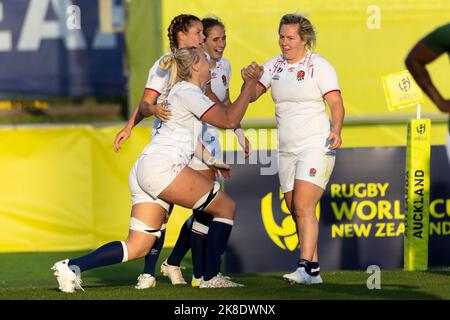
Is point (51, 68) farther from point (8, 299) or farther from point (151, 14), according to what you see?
point (8, 299)

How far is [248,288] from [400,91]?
267cm

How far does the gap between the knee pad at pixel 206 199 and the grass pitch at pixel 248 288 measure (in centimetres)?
58

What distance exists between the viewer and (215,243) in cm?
895

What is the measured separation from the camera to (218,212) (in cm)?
885

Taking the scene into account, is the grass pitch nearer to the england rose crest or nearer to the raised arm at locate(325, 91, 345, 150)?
the raised arm at locate(325, 91, 345, 150)

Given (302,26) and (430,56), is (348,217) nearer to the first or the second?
(302,26)

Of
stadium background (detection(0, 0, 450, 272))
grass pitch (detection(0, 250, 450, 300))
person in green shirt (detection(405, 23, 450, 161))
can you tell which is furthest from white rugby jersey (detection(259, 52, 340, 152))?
stadium background (detection(0, 0, 450, 272))

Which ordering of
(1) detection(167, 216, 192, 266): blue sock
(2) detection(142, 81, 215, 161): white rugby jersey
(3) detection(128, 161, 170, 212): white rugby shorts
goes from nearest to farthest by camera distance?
(2) detection(142, 81, 215, 161): white rugby jersey, (3) detection(128, 161, 170, 212): white rugby shorts, (1) detection(167, 216, 192, 266): blue sock

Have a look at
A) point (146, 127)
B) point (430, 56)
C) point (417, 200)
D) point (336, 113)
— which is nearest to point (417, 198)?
point (417, 200)

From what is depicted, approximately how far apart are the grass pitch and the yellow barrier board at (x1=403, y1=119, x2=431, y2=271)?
0.25m

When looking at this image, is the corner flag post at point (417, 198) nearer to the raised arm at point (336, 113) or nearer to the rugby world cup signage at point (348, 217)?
the rugby world cup signage at point (348, 217)

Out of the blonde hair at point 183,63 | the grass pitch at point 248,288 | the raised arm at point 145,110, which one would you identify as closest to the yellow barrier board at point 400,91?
the grass pitch at point 248,288

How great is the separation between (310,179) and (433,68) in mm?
3314

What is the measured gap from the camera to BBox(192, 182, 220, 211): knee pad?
8.66 metres
